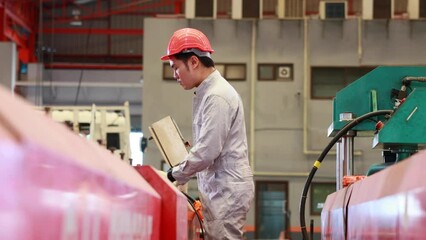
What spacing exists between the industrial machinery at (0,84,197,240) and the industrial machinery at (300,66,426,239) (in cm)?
54

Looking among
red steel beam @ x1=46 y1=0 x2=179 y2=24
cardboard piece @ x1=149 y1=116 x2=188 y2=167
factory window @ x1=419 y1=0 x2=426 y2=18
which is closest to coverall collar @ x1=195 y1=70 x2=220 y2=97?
cardboard piece @ x1=149 y1=116 x2=188 y2=167

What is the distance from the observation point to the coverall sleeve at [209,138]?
4.67 m

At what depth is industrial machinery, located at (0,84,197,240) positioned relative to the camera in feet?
3.10

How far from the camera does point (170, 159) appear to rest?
20.2ft

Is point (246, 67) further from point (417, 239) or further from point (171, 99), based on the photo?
point (417, 239)

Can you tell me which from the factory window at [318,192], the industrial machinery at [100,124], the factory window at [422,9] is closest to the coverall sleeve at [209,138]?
the industrial machinery at [100,124]

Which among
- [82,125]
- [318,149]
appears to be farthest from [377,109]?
[318,149]

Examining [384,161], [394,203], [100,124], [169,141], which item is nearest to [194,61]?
[169,141]

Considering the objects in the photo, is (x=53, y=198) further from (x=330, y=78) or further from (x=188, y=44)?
(x=330, y=78)

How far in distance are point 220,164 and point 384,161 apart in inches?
82.1

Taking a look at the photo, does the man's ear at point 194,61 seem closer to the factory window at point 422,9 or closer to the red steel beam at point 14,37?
the factory window at point 422,9

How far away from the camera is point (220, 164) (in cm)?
480

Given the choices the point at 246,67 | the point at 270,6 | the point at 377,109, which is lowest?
the point at 377,109

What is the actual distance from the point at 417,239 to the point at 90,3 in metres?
34.0
